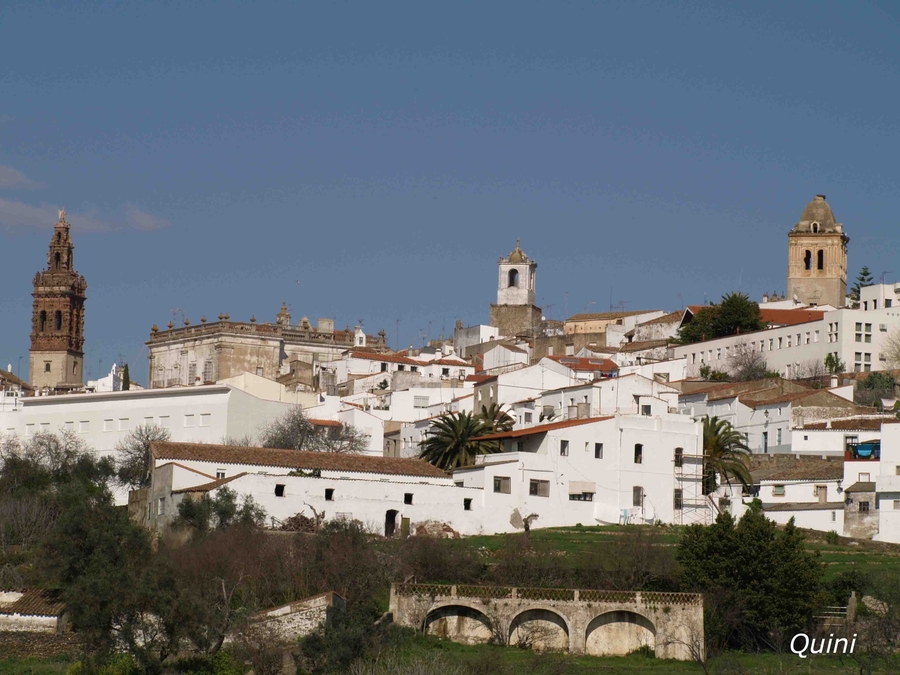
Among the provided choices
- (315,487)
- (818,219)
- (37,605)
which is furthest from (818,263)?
(37,605)

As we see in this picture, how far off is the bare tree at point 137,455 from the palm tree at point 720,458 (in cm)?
2096

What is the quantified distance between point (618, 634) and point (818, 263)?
7426 centimetres

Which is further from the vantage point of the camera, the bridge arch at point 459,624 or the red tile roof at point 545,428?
the red tile roof at point 545,428

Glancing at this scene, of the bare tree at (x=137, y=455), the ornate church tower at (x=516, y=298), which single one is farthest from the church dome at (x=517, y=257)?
the bare tree at (x=137, y=455)

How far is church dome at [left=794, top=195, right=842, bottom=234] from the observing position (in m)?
126

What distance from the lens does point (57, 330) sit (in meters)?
126

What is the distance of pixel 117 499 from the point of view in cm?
7750

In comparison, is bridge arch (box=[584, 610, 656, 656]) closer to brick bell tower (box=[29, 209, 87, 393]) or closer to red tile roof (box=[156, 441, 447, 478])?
red tile roof (box=[156, 441, 447, 478])

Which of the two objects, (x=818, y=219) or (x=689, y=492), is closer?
(x=689, y=492)

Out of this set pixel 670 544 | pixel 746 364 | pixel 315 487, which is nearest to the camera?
pixel 670 544

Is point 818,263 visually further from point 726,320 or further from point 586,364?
point 586,364

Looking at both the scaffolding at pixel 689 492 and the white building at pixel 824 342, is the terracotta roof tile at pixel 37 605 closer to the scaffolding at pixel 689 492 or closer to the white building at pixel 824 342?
the scaffolding at pixel 689 492

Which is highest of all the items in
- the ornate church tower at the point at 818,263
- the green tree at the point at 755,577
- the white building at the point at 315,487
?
the ornate church tower at the point at 818,263

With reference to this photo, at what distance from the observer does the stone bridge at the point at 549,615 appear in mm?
53969
